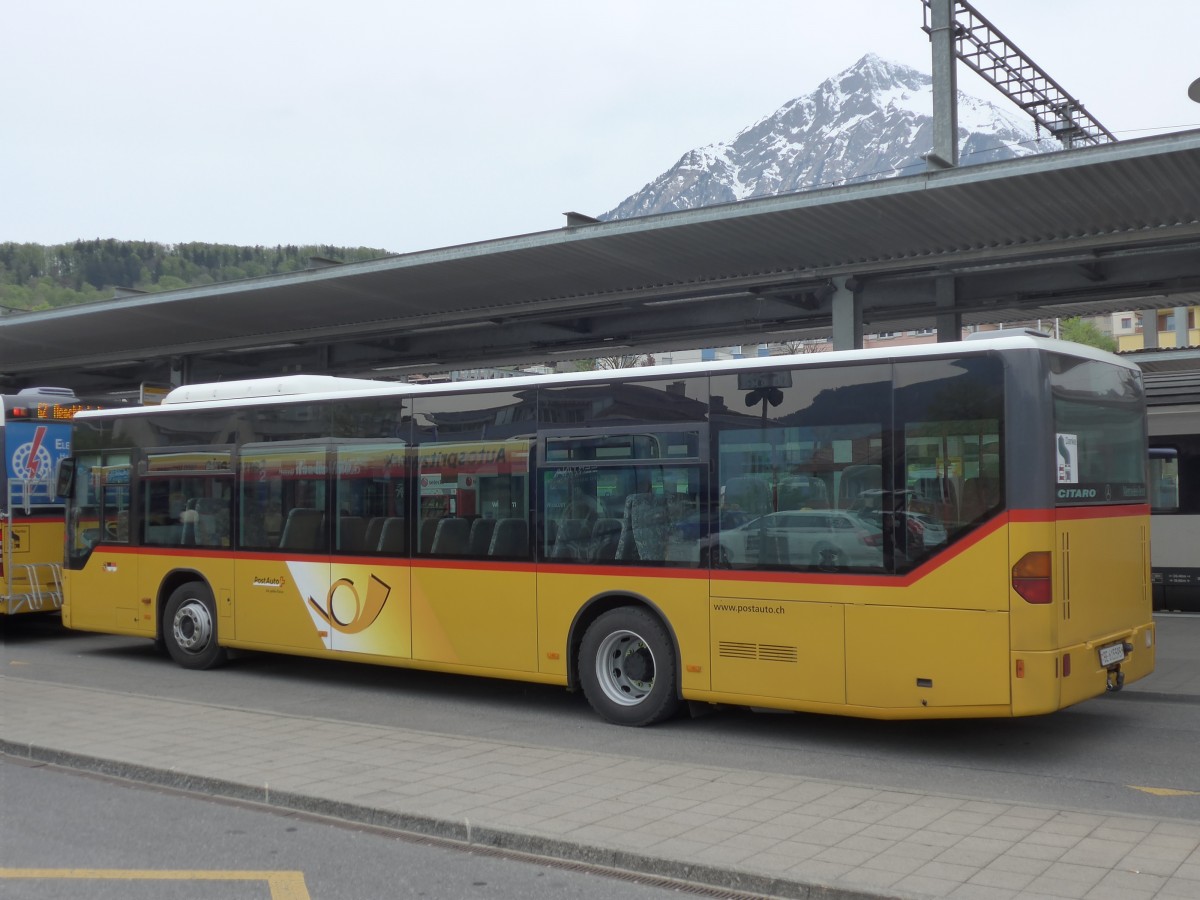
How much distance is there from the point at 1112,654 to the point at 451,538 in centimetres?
527

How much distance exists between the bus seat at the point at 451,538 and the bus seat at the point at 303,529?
1.48 meters

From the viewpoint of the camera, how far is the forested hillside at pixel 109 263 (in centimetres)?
7138

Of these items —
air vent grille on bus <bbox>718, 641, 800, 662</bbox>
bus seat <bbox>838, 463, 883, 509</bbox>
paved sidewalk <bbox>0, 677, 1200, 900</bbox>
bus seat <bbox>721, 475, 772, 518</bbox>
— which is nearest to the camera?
paved sidewalk <bbox>0, 677, 1200, 900</bbox>

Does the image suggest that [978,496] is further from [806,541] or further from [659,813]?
[659,813]

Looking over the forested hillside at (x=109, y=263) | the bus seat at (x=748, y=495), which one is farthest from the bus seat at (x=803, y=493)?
the forested hillside at (x=109, y=263)

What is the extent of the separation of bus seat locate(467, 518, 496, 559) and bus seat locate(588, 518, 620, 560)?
104 cm

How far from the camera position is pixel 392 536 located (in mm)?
11078

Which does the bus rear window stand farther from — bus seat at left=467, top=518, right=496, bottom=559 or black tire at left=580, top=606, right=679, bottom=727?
bus seat at left=467, top=518, right=496, bottom=559

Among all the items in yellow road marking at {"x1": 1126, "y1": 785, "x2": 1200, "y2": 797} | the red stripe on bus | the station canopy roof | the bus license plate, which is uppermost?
the station canopy roof

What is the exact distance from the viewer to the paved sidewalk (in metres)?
5.38

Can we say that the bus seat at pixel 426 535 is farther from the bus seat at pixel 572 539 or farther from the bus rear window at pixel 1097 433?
the bus rear window at pixel 1097 433

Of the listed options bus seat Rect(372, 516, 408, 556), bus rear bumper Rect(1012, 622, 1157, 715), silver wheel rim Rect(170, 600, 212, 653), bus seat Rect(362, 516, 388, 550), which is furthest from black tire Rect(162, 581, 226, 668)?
bus rear bumper Rect(1012, 622, 1157, 715)

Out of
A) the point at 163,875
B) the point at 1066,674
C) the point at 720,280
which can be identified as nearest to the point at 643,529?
the point at 1066,674

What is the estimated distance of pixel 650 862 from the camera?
572 cm
